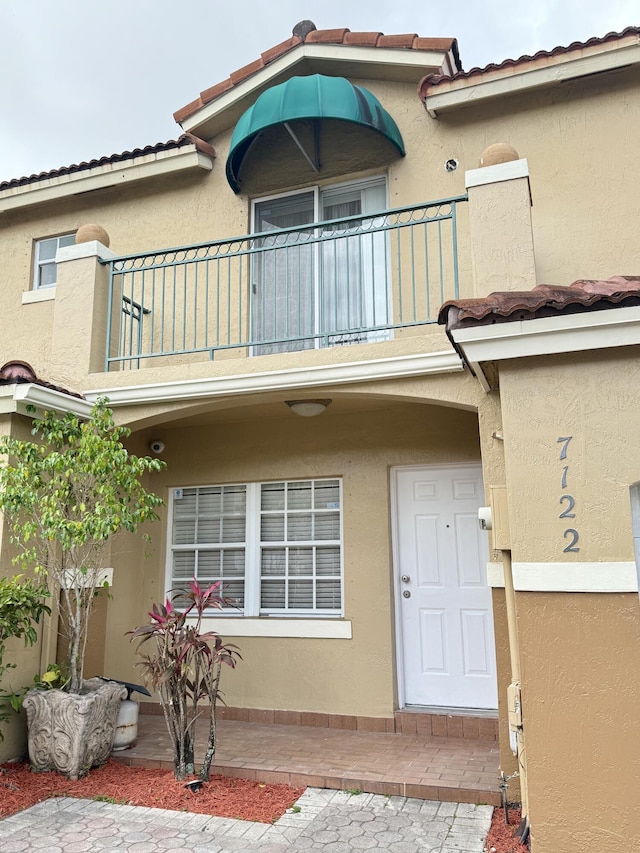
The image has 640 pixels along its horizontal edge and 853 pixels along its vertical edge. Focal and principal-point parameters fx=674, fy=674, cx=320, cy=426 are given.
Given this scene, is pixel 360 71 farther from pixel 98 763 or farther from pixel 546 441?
pixel 98 763

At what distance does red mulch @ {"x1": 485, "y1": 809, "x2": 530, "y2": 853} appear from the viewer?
4180 mm

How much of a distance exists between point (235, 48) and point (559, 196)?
16871 millimetres

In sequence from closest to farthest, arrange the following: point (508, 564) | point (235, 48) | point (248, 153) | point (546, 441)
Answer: point (546, 441) < point (508, 564) < point (248, 153) < point (235, 48)

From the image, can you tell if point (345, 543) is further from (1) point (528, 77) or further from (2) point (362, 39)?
(2) point (362, 39)

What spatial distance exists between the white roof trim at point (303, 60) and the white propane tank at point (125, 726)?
6762mm

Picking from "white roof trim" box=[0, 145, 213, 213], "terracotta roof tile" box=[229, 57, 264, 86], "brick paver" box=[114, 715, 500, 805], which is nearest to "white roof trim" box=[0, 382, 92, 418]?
"brick paver" box=[114, 715, 500, 805]

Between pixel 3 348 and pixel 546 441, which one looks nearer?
pixel 546 441

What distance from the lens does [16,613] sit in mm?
5445

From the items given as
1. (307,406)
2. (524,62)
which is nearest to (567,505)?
(307,406)

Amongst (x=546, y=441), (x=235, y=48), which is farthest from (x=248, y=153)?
(x=235, y=48)

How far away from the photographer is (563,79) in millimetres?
6891

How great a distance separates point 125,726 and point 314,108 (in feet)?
20.6

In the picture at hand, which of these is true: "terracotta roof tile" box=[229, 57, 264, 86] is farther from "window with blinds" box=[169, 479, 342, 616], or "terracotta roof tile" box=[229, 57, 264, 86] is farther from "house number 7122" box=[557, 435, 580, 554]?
"house number 7122" box=[557, 435, 580, 554]

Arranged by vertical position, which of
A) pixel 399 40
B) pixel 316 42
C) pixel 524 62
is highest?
pixel 316 42
